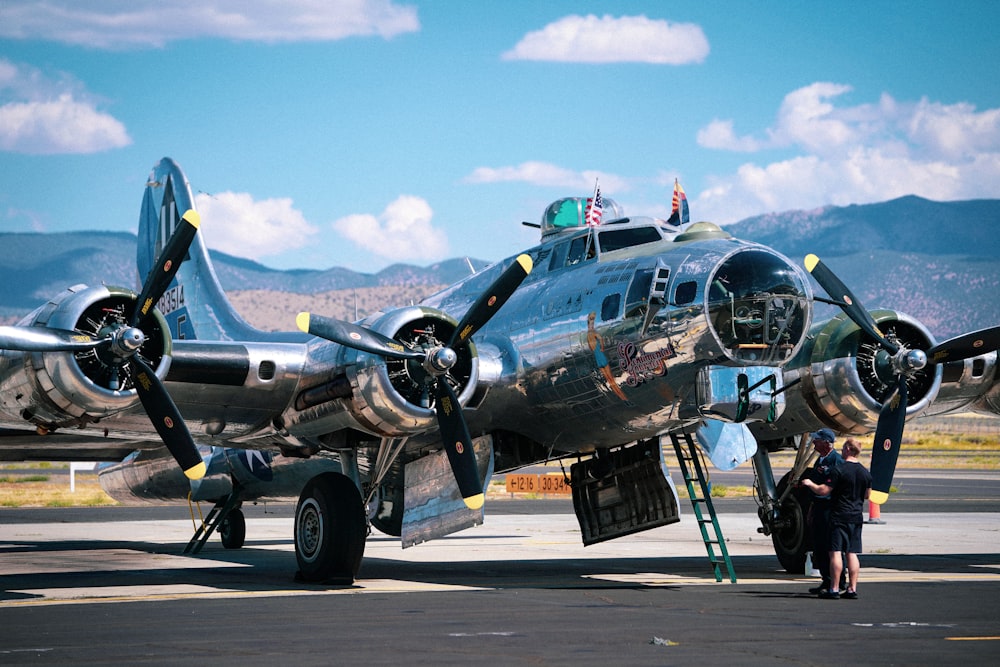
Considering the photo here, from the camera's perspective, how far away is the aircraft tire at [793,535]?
17609 millimetres

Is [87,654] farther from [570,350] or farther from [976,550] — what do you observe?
[976,550]

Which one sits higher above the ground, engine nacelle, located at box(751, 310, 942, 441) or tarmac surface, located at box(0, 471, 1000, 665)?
engine nacelle, located at box(751, 310, 942, 441)

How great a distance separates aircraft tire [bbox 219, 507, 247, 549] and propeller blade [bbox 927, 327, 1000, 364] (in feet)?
40.4

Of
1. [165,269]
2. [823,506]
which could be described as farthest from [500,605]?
[165,269]

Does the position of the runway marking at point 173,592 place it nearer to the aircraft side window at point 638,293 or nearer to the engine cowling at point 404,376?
the engine cowling at point 404,376

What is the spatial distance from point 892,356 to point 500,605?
21.2 ft

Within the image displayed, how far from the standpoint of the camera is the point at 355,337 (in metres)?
14.9

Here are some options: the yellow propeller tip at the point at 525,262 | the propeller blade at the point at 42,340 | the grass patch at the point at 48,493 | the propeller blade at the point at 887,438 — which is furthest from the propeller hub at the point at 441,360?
the grass patch at the point at 48,493

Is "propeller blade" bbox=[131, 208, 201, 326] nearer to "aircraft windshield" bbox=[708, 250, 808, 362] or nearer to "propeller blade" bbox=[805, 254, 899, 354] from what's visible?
"aircraft windshield" bbox=[708, 250, 808, 362]

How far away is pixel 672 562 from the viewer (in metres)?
19.4

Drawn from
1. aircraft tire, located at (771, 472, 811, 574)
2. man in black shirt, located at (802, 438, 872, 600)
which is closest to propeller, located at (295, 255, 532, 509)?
man in black shirt, located at (802, 438, 872, 600)

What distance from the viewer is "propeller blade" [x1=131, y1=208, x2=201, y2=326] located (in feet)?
47.0

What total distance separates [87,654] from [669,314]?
741 centimetres

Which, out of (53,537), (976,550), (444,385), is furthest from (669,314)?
(53,537)
